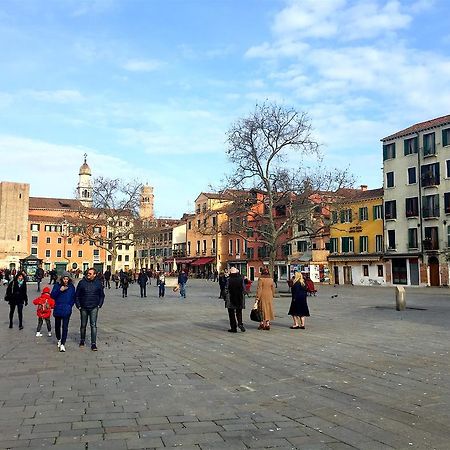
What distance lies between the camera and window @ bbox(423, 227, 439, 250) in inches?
1844

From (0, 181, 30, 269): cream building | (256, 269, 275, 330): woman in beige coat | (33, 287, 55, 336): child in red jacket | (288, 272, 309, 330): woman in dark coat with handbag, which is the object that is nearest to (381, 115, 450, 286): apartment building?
(288, 272, 309, 330): woman in dark coat with handbag

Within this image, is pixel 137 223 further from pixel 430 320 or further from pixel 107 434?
pixel 107 434

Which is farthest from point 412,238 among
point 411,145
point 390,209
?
point 411,145

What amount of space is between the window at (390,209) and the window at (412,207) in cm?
152

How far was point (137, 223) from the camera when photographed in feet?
196

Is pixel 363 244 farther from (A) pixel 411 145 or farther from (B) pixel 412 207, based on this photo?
(A) pixel 411 145

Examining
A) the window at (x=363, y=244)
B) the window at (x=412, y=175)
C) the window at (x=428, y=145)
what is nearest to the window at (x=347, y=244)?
the window at (x=363, y=244)

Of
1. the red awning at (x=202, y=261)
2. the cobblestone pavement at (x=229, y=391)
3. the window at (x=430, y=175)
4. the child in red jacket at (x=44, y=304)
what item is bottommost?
the cobblestone pavement at (x=229, y=391)

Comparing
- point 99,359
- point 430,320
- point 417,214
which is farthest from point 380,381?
point 417,214

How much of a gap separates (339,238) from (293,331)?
149ft

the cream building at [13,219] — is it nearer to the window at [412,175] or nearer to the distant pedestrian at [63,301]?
the window at [412,175]

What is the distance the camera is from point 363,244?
5419 centimetres

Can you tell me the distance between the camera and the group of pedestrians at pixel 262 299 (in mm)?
Result: 12812

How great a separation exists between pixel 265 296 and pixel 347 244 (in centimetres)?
4449
